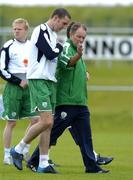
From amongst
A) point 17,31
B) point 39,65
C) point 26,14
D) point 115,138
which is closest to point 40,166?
point 39,65

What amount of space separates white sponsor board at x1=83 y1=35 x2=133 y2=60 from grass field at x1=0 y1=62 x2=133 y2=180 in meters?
1.53

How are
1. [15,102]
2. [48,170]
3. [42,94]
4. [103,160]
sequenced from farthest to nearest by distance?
[15,102] → [103,160] → [48,170] → [42,94]

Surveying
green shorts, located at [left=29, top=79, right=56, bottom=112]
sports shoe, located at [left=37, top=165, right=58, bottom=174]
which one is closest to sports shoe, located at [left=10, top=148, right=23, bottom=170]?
sports shoe, located at [left=37, top=165, right=58, bottom=174]

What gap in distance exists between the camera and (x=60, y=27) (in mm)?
12664

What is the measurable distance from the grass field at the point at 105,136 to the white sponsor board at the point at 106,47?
5.00 feet

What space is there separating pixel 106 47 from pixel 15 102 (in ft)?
38.6

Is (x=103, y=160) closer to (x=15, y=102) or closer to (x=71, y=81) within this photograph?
(x=15, y=102)

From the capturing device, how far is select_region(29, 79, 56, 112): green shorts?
12.5 m

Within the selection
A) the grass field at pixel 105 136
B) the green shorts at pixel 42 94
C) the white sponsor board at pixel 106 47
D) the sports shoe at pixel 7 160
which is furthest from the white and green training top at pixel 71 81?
the white sponsor board at pixel 106 47

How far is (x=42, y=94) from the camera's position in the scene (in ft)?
41.2

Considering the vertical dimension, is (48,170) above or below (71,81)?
below

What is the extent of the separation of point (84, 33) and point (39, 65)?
73cm

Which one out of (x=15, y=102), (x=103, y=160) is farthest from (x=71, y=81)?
(x=15, y=102)

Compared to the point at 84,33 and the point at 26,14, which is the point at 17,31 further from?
the point at 26,14
